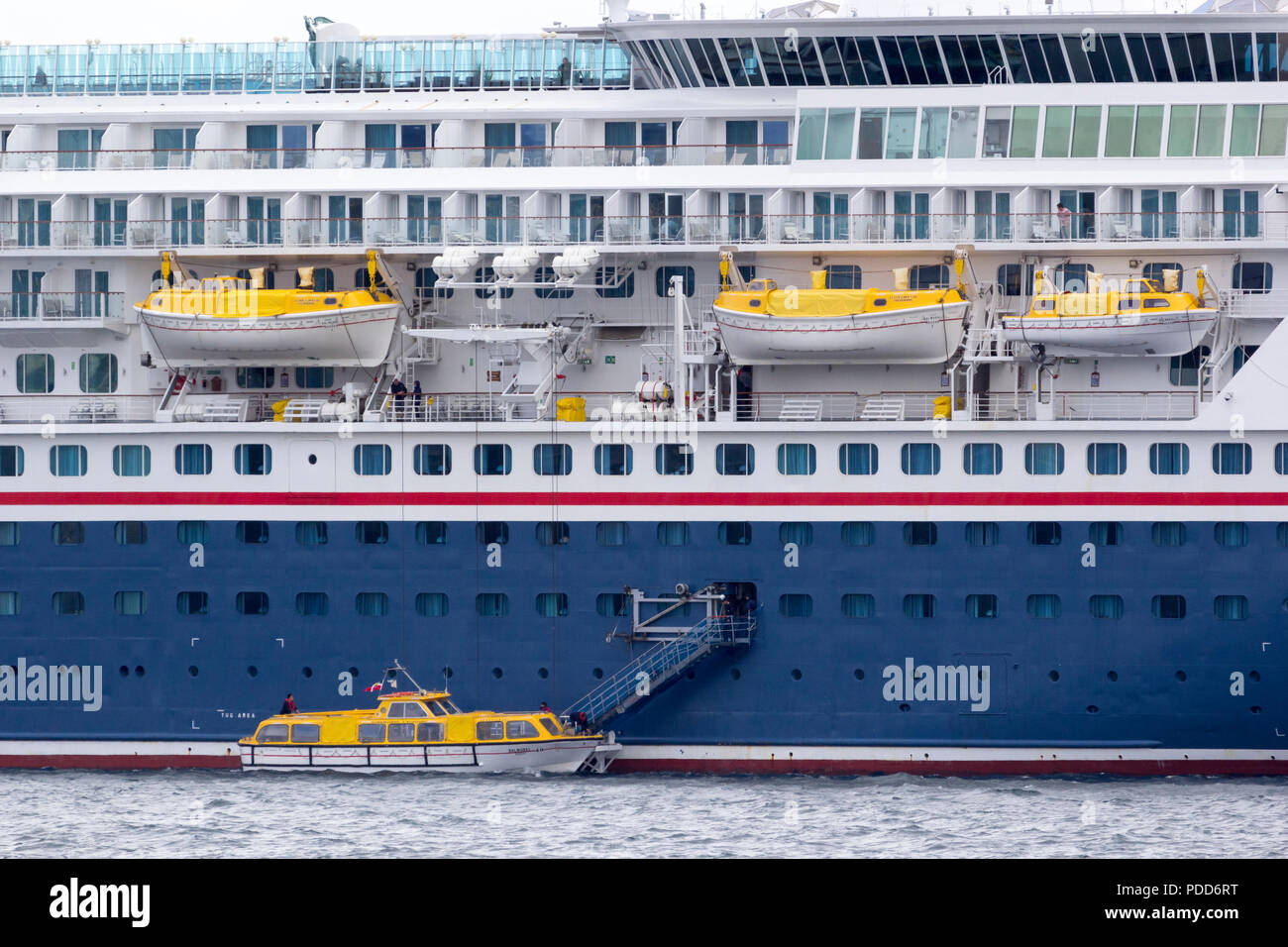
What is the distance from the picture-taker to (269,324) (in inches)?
1457

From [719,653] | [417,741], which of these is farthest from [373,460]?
[719,653]

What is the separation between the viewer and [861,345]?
35.7m

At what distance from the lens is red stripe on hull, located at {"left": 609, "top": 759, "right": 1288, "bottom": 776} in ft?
113

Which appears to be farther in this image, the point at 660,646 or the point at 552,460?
the point at 552,460

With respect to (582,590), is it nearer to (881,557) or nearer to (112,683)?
(881,557)

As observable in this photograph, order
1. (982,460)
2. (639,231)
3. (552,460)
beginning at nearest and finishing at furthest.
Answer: (982,460) < (552,460) < (639,231)

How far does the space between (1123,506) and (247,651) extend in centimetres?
1527

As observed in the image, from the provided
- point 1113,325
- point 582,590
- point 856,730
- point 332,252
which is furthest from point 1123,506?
point 332,252

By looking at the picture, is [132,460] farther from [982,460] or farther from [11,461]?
[982,460]

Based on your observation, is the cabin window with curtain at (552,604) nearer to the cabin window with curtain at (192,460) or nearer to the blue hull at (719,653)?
the blue hull at (719,653)

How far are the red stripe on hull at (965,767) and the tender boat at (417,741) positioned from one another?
52.6 inches

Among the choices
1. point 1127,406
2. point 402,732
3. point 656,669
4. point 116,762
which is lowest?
point 116,762

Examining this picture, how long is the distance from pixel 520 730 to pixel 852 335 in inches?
346

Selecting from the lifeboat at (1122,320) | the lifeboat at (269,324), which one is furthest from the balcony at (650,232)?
the lifeboat at (1122,320)
